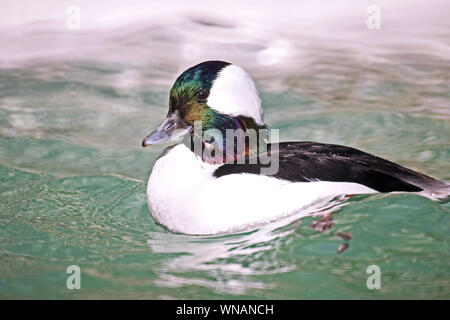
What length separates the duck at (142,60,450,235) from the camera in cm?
482

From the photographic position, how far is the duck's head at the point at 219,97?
16.3 ft

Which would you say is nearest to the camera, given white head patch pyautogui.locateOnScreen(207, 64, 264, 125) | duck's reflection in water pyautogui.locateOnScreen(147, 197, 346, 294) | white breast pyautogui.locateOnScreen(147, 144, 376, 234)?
duck's reflection in water pyautogui.locateOnScreen(147, 197, 346, 294)

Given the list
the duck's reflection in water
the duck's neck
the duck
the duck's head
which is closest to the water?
the duck's reflection in water

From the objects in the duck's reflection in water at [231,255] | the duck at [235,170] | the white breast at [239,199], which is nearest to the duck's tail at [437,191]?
the duck at [235,170]

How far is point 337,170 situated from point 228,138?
2.49 ft

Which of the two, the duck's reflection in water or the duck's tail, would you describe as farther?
the duck's tail

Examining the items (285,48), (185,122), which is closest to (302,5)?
(285,48)

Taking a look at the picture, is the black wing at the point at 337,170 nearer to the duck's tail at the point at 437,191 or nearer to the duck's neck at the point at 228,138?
the duck's tail at the point at 437,191

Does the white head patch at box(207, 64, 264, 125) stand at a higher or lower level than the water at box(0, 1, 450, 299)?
higher

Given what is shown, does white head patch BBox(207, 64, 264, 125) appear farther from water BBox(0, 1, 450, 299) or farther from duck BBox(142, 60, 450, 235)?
water BBox(0, 1, 450, 299)

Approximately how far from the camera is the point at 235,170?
4.84 m

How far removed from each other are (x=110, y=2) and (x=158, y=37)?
97cm

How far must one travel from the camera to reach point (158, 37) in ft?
31.3
